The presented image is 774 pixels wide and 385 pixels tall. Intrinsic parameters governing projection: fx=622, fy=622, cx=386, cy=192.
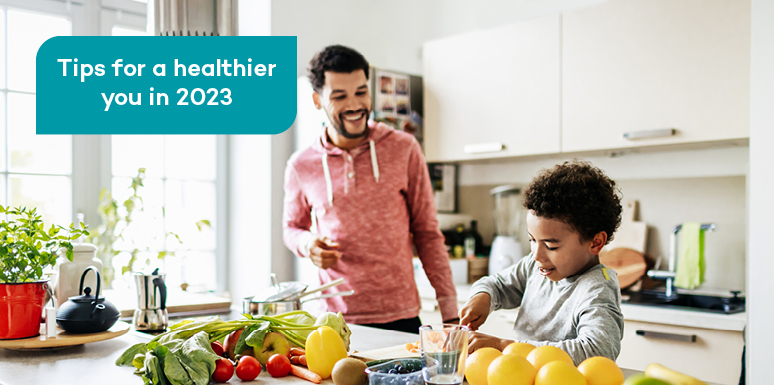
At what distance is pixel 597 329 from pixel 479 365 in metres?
0.30

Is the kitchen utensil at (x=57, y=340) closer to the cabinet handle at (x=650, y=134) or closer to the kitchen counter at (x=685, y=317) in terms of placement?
the kitchen counter at (x=685, y=317)

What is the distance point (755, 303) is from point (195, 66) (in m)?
2.55

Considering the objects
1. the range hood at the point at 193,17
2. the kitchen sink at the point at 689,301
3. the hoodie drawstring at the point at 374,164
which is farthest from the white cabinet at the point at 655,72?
the range hood at the point at 193,17

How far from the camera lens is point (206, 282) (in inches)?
140

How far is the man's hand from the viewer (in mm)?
1837

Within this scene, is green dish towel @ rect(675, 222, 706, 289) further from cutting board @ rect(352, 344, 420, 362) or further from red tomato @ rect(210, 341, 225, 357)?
red tomato @ rect(210, 341, 225, 357)

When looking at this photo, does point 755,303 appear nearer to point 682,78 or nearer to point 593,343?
point 682,78

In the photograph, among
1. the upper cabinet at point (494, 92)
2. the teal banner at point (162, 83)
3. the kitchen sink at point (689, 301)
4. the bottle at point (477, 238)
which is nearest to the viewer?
the kitchen sink at point (689, 301)

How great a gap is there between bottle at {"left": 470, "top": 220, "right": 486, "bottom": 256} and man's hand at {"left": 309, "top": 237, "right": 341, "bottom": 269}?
171 cm

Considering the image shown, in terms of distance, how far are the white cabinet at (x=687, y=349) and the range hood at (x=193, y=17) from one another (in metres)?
2.35

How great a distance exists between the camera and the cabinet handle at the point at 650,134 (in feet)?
8.11

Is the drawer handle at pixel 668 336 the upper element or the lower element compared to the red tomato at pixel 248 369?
lower

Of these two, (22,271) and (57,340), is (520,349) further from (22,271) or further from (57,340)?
(22,271)

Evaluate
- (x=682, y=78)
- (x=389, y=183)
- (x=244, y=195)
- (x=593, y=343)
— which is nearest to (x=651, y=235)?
(x=682, y=78)
